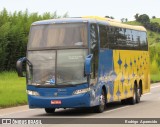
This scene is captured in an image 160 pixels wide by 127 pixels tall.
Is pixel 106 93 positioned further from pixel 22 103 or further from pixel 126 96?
pixel 22 103

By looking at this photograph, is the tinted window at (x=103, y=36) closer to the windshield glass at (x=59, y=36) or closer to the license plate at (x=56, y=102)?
the windshield glass at (x=59, y=36)

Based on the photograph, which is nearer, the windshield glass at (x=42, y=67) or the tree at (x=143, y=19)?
the windshield glass at (x=42, y=67)

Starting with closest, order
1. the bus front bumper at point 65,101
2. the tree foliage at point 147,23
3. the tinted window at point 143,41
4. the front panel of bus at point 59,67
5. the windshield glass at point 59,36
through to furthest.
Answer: the bus front bumper at point 65,101 → the front panel of bus at point 59,67 → the windshield glass at point 59,36 → the tinted window at point 143,41 → the tree foliage at point 147,23

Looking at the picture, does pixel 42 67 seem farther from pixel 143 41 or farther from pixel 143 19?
pixel 143 19

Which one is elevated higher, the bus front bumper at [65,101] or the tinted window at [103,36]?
the tinted window at [103,36]

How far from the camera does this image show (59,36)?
2191 centimetres

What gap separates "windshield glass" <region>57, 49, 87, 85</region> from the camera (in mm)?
21484

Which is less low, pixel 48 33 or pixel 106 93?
pixel 48 33

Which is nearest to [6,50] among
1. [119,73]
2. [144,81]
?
[144,81]

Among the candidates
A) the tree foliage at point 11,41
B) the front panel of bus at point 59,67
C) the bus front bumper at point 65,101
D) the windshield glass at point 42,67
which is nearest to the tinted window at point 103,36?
the front panel of bus at point 59,67

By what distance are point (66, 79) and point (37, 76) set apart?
1.07 meters

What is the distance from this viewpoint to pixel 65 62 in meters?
21.6

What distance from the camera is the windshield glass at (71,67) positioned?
21.5m

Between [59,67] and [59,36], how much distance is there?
1.13m
